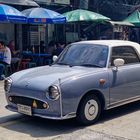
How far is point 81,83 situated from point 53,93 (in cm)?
59

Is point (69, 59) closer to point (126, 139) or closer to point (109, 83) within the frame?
point (109, 83)

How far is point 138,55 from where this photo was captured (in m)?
8.67

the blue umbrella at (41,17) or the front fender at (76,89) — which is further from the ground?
the blue umbrella at (41,17)

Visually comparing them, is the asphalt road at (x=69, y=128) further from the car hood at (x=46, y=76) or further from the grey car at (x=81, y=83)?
the car hood at (x=46, y=76)

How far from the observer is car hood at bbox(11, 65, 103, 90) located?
6883mm

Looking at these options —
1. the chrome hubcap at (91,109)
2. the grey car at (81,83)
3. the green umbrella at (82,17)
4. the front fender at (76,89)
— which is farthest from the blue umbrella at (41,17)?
the chrome hubcap at (91,109)

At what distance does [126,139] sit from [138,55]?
109 inches

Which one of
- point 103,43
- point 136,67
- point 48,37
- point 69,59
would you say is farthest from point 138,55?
point 48,37

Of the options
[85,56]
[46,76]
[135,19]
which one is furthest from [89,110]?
[135,19]

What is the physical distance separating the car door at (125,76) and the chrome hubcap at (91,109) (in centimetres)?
49

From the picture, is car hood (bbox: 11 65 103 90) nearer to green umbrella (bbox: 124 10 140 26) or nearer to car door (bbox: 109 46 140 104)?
car door (bbox: 109 46 140 104)

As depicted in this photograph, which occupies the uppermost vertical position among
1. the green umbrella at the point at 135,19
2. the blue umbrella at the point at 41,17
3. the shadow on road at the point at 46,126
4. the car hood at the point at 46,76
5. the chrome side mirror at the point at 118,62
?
the blue umbrella at the point at 41,17

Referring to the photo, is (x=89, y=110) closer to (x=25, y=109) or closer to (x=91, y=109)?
(x=91, y=109)

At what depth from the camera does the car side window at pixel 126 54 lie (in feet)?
26.5
